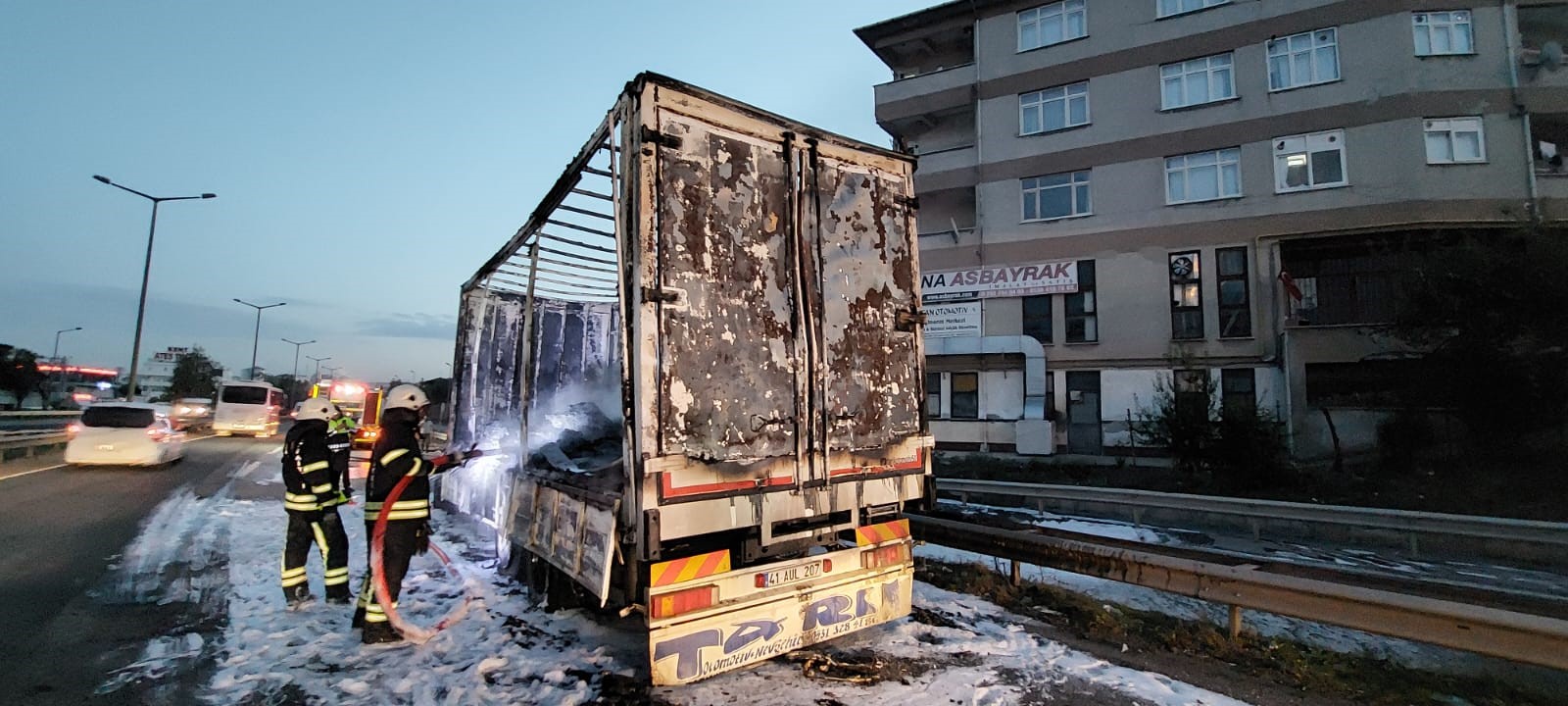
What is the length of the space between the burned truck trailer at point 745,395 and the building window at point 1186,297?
1722cm

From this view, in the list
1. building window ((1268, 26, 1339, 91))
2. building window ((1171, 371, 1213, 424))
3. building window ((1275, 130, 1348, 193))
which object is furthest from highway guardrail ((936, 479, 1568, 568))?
building window ((1268, 26, 1339, 91))

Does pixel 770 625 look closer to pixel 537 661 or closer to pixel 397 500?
pixel 537 661

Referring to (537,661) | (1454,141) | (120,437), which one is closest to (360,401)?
(120,437)

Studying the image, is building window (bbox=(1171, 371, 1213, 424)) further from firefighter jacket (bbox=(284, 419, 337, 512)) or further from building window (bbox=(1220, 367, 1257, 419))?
firefighter jacket (bbox=(284, 419, 337, 512))

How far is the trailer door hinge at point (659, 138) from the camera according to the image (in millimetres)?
3771

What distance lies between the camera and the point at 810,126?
461 cm

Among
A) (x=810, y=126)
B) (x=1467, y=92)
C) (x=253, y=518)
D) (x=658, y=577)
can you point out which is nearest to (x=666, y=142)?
(x=810, y=126)

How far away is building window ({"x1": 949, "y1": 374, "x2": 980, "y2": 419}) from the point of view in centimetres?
2162

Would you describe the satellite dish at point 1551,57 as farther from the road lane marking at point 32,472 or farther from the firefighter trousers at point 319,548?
the road lane marking at point 32,472

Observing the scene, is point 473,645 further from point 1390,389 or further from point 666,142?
point 1390,389

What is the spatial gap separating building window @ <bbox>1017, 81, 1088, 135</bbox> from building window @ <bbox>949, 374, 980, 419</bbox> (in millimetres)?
8258

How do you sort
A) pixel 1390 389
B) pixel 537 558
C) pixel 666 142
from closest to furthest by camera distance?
pixel 666 142, pixel 537 558, pixel 1390 389

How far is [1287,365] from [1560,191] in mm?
7060

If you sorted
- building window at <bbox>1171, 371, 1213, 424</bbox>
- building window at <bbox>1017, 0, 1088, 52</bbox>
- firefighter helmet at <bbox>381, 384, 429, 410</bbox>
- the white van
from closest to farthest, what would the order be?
1. firefighter helmet at <bbox>381, 384, 429, 410</bbox>
2. building window at <bbox>1171, 371, 1213, 424</bbox>
3. building window at <bbox>1017, 0, 1088, 52</bbox>
4. the white van
